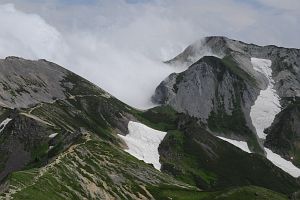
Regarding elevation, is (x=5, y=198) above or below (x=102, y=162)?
below

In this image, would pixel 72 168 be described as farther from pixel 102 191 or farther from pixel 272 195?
pixel 272 195

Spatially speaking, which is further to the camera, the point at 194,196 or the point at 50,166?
the point at 194,196

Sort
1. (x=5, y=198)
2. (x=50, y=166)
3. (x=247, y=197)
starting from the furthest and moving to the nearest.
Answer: (x=247, y=197)
(x=50, y=166)
(x=5, y=198)

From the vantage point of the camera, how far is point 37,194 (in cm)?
14300

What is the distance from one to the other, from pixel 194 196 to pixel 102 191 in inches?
1315

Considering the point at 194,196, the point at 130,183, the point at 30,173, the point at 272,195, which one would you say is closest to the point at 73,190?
the point at 30,173

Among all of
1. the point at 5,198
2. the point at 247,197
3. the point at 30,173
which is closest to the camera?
the point at 5,198

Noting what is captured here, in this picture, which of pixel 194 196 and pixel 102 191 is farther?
pixel 194 196

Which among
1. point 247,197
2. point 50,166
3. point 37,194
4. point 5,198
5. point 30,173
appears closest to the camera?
point 5,198

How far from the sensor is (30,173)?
161 m

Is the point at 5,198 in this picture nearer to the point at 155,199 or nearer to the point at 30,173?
the point at 30,173

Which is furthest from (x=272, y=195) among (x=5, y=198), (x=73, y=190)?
(x=5, y=198)

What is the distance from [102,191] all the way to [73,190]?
1387cm

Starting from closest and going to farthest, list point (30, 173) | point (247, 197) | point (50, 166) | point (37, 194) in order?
point (37, 194), point (30, 173), point (50, 166), point (247, 197)
